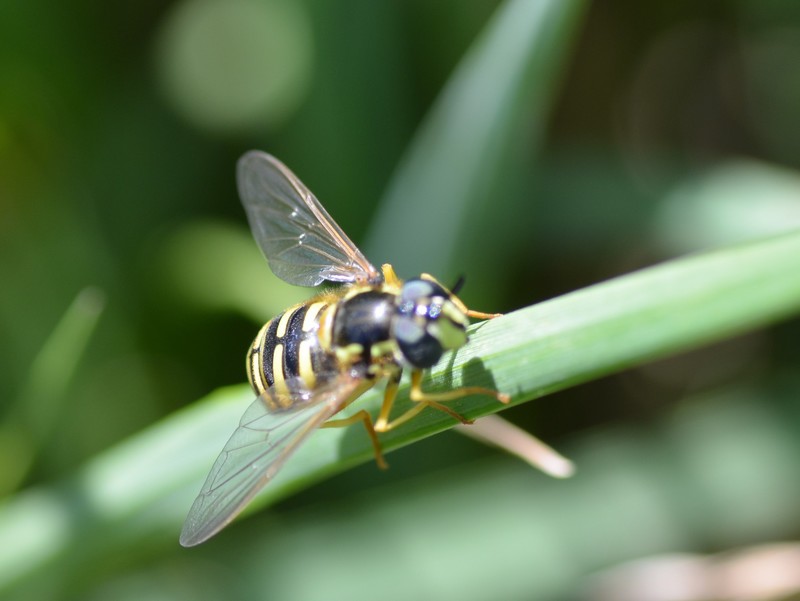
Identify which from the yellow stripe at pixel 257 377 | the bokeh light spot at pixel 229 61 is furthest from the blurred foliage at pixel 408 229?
the yellow stripe at pixel 257 377

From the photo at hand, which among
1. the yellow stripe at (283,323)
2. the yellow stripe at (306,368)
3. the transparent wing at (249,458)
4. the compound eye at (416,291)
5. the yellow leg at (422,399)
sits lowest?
the yellow leg at (422,399)

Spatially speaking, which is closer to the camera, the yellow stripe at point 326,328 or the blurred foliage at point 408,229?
the yellow stripe at point 326,328

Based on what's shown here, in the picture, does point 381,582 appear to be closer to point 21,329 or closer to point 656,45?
point 21,329

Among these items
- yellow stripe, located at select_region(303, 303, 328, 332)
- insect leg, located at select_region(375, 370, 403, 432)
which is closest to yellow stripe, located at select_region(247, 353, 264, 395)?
yellow stripe, located at select_region(303, 303, 328, 332)

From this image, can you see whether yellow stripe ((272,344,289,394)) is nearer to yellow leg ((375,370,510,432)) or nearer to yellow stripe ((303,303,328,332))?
yellow stripe ((303,303,328,332))

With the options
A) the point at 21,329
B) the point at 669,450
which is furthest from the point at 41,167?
the point at 669,450

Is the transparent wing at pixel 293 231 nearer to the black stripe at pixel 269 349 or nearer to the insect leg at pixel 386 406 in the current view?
the black stripe at pixel 269 349
